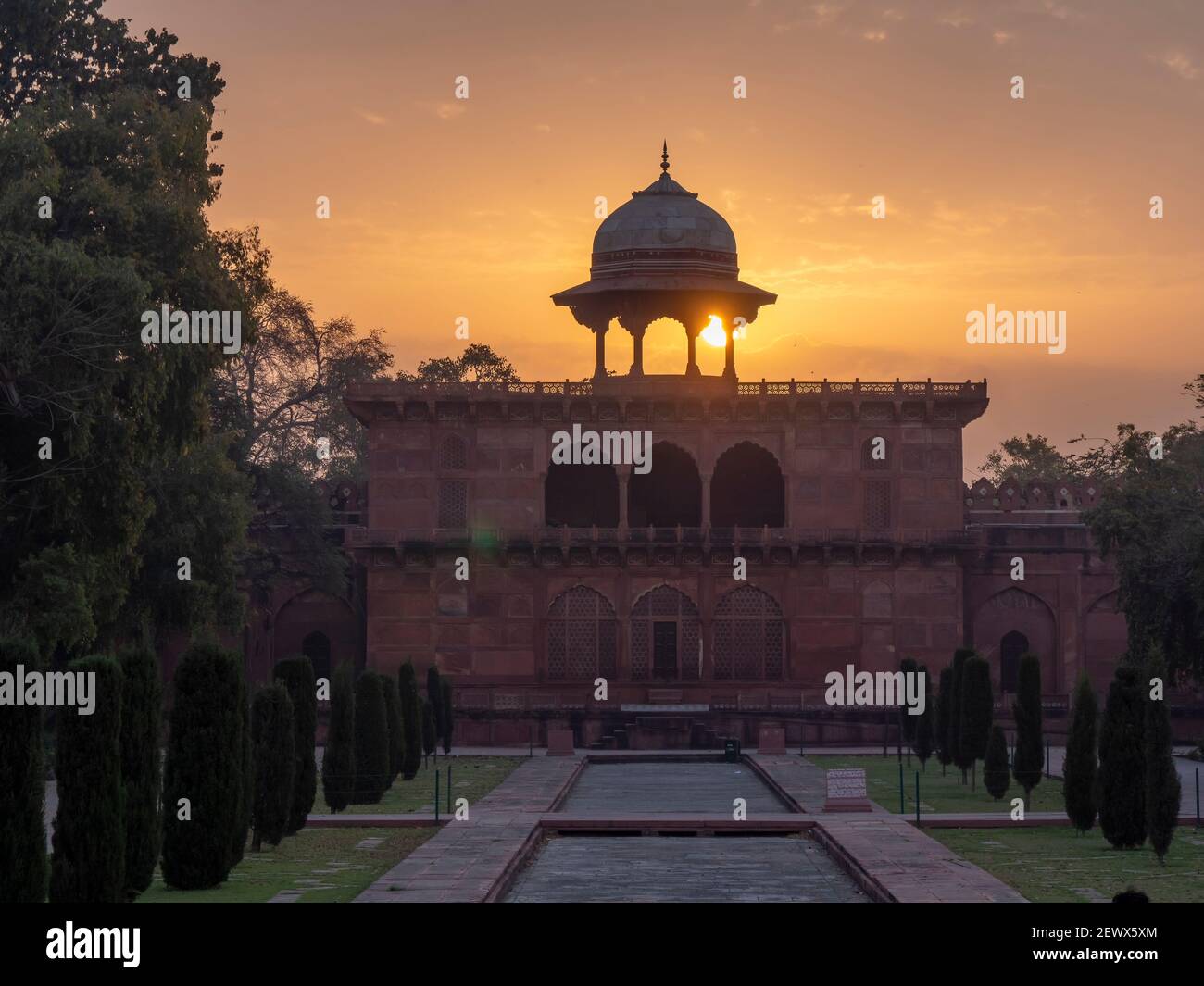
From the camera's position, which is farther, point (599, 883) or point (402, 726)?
point (402, 726)

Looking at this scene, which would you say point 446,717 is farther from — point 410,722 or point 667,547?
point 667,547

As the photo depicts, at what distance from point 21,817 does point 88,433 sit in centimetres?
1639

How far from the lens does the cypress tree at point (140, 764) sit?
2197 cm

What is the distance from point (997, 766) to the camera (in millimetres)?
34656

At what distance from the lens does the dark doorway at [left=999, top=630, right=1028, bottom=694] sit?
61.5 meters

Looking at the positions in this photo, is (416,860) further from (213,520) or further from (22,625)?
(213,520)

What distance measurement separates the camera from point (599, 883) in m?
23.5

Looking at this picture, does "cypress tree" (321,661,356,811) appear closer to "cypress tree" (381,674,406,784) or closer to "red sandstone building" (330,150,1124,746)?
"cypress tree" (381,674,406,784)

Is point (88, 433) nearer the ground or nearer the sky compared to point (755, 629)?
nearer the sky

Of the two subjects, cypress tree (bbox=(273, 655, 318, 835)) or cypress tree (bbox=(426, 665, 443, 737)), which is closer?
cypress tree (bbox=(273, 655, 318, 835))

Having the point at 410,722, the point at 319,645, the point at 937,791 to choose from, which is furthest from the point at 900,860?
the point at 319,645

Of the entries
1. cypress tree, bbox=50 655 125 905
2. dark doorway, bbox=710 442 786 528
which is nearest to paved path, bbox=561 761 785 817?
cypress tree, bbox=50 655 125 905

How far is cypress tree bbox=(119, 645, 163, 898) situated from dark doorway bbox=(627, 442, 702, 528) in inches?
1597

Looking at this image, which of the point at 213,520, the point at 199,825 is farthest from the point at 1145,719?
the point at 213,520
